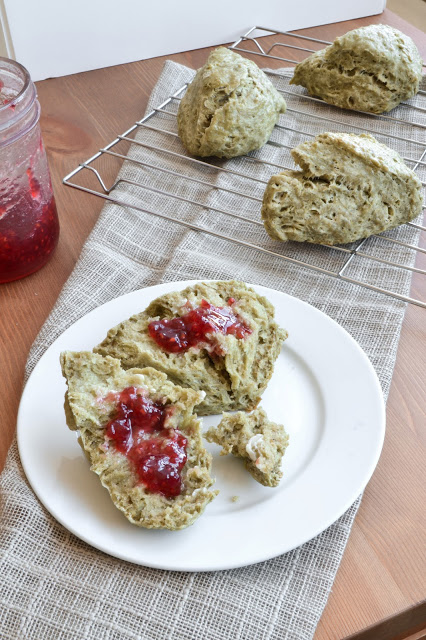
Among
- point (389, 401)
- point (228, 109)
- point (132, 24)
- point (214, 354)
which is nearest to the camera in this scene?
point (214, 354)

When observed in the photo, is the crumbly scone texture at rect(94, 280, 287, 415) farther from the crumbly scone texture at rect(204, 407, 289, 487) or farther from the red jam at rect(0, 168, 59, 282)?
the red jam at rect(0, 168, 59, 282)

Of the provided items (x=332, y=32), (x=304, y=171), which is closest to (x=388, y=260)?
(x=304, y=171)

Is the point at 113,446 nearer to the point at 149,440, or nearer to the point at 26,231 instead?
the point at 149,440

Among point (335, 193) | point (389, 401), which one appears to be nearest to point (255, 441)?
point (389, 401)

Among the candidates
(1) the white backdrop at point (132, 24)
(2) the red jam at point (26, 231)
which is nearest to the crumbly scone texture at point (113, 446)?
(2) the red jam at point (26, 231)

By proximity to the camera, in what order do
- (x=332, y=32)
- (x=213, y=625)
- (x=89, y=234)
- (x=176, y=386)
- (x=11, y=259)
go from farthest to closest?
(x=332, y=32)
(x=89, y=234)
(x=11, y=259)
(x=176, y=386)
(x=213, y=625)

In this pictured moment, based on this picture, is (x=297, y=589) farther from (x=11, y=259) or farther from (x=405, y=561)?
(x=11, y=259)

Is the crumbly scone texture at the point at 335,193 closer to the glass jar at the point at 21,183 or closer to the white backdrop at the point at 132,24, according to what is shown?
the glass jar at the point at 21,183
